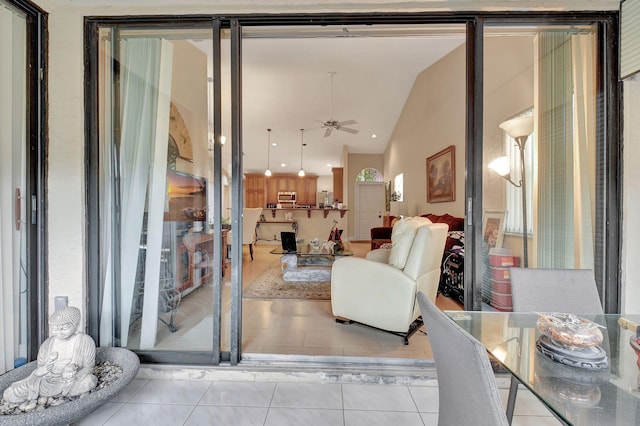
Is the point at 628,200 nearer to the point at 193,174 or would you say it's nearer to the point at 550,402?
the point at 550,402

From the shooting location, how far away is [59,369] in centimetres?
130

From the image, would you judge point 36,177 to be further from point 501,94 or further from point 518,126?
point 518,126

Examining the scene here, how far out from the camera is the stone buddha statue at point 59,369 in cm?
128

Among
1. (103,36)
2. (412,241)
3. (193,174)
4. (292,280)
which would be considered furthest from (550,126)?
(292,280)

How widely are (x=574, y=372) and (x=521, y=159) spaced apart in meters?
1.72

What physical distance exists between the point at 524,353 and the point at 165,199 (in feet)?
6.55

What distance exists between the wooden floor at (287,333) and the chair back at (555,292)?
0.89 meters

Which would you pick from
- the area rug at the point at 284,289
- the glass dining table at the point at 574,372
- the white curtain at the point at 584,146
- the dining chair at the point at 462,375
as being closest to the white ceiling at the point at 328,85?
the white curtain at the point at 584,146

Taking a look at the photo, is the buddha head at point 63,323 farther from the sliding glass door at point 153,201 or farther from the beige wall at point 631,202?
the beige wall at point 631,202

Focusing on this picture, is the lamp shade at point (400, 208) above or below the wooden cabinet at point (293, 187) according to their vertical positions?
below

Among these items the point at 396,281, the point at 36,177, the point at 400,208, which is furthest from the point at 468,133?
the point at 400,208

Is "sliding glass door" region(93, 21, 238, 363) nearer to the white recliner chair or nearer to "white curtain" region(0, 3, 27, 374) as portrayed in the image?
"white curtain" region(0, 3, 27, 374)

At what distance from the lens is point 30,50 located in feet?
5.56

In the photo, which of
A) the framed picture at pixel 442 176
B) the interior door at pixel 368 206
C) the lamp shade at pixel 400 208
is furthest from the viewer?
the interior door at pixel 368 206
